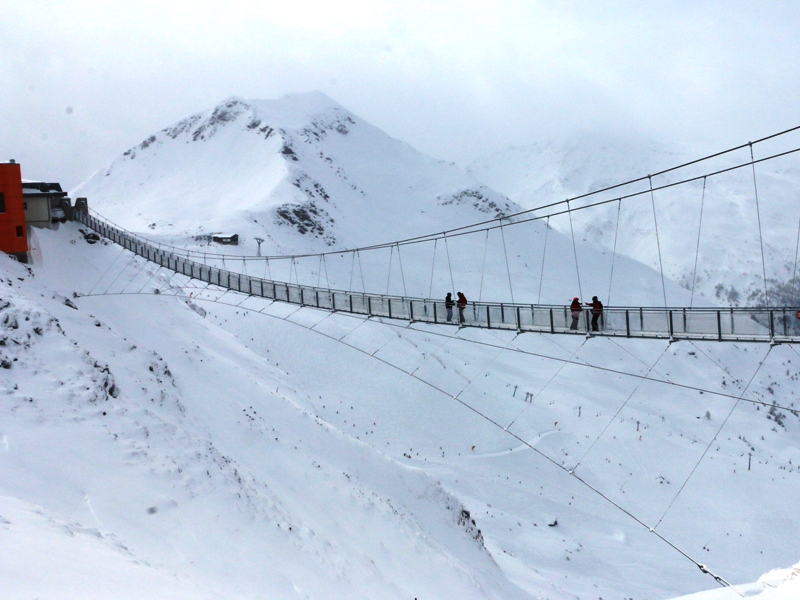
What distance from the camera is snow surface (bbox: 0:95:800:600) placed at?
12836mm

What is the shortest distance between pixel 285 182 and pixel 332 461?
60342mm

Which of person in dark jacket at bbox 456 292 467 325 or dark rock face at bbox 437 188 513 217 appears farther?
dark rock face at bbox 437 188 513 217

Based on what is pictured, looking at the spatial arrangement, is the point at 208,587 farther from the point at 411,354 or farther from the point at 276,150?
the point at 276,150

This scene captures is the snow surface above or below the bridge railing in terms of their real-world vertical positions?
below

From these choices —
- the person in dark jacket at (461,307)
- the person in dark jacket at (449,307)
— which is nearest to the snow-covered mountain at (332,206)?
the person in dark jacket at (449,307)

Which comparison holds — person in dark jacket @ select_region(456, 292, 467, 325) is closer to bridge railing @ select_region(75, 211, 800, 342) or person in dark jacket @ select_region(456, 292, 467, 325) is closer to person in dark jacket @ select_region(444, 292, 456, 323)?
bridge railing @ select_region(75, 211, 800, 342)

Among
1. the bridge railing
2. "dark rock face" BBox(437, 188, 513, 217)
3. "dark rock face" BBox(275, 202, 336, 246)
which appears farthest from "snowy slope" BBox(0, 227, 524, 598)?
"dark rock face" BBox(437, 188, 513, 217)

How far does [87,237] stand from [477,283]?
38.7 metres

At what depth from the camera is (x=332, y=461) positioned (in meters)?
22.3

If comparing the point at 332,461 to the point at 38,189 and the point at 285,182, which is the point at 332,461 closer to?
the point at 38,189

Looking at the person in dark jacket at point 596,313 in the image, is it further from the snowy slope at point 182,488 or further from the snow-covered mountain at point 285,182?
the snow-covered mountain at point 285,182

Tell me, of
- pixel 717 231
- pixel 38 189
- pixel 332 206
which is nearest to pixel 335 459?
pixel 38 189

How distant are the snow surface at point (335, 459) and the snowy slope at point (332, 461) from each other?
0.27ft

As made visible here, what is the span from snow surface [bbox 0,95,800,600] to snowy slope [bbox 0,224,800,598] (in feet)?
0.27
